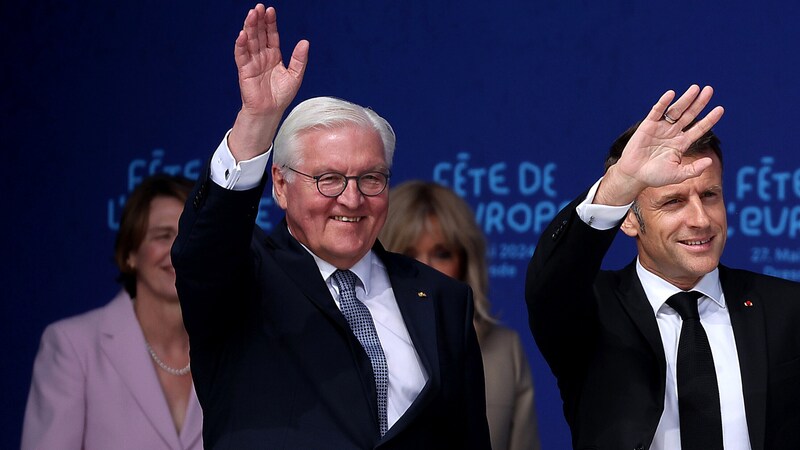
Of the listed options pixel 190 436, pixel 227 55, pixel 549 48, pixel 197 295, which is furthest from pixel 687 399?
pixel 227 55

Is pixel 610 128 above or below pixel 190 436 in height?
above

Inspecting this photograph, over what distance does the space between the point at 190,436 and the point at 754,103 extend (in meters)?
2.33

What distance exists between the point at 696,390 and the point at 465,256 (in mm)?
1202

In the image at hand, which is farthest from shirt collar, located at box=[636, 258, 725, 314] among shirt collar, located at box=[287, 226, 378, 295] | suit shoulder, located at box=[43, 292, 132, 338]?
suit shoulder, located at box=[43, 292, 132, 338]

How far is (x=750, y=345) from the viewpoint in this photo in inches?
113

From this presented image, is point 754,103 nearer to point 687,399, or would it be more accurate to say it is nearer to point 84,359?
point 687,399

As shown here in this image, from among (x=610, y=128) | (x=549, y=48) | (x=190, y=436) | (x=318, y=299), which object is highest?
(x=549, y=48)

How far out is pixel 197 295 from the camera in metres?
2.52

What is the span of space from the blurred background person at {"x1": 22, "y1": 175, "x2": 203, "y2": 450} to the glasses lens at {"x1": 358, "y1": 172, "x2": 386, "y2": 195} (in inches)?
49.6

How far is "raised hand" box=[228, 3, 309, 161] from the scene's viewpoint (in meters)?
2.48

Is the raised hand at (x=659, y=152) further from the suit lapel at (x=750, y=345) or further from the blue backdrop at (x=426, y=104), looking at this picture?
the blue backdrop at (x=426, y=104)

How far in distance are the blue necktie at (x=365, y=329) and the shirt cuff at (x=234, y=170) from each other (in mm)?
424

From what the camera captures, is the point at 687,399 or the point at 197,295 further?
the point at 687,399

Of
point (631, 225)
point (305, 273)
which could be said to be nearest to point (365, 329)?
point (305, 273)
